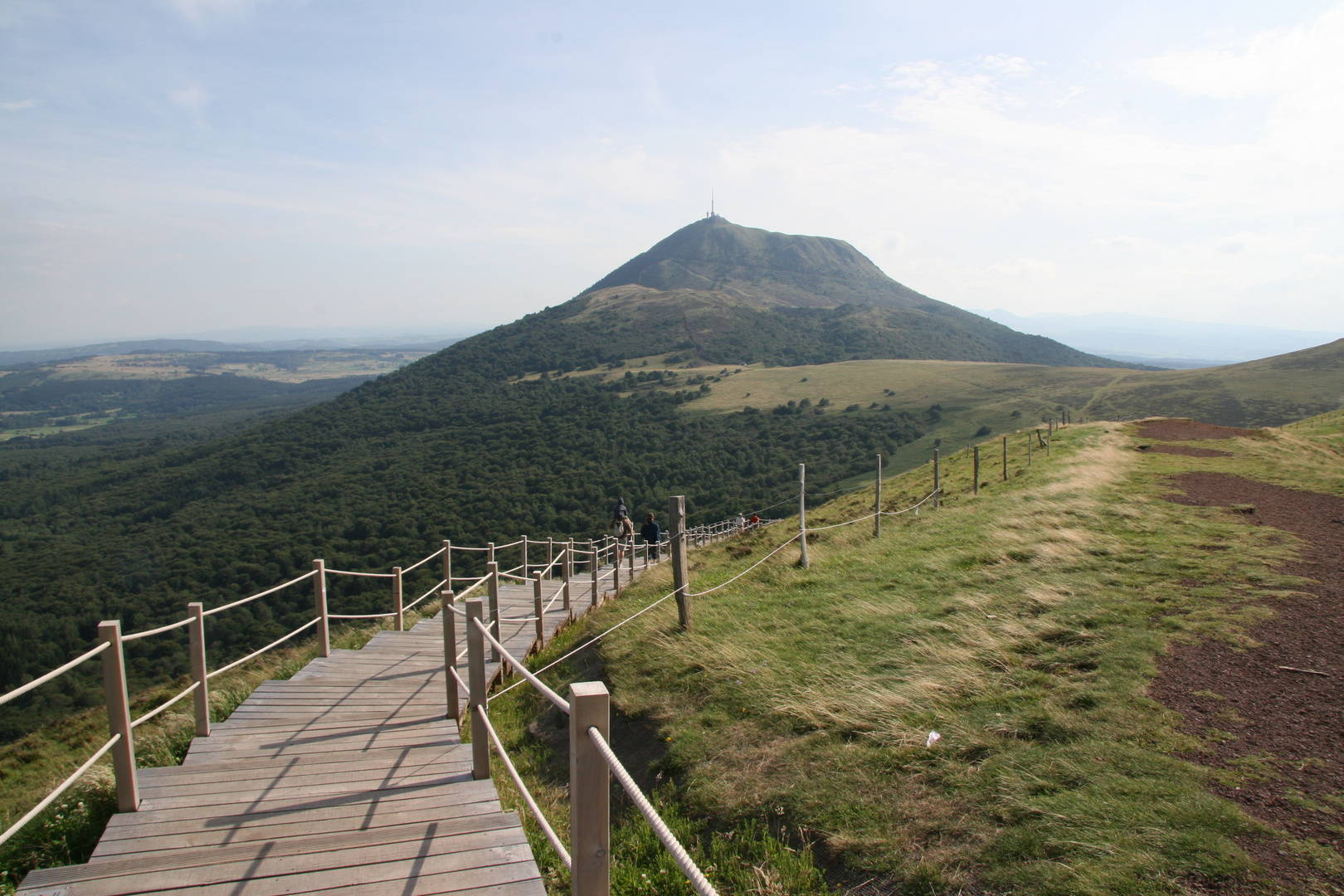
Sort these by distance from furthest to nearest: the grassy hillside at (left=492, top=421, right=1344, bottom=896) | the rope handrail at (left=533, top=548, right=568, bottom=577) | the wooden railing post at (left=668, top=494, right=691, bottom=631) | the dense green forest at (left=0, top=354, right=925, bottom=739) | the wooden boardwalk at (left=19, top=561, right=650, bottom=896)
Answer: the dense green forest at (left=0, top=354, right=925, bottom=739)
the rope handrail at (left=533, top=548, right=568, bottom=577)
the wooden railing post at (left=668, top=494, right=691, bottom=631)
the grassy hillside at (left=492, top=421, right=1344, bottom=896)
the wooden boardwalk at (left=19, top=561, right=650, bottom=896)

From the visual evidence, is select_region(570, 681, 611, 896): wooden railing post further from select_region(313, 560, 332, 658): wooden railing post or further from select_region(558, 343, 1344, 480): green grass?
select_region(558, 343, 1344, 480): green grass

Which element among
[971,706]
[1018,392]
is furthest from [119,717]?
[1018,392]

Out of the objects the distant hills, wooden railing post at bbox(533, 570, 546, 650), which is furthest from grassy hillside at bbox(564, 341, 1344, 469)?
wooden railing post at bbox(533, 570, 546, 650)

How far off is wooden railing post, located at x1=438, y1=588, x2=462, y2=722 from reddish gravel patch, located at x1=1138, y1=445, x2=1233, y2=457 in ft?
63.1

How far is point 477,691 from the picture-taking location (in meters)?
4.04

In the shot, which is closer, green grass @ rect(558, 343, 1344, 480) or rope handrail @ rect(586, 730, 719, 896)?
rope handrail @ rect(586, 730, 719, 896)

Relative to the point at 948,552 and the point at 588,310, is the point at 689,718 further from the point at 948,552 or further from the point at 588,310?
the point at 588,310

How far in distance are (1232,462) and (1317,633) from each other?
1336 cm

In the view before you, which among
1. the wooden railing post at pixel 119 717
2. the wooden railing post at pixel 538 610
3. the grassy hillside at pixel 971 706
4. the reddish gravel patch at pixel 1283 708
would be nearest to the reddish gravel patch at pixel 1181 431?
the grassy hillside at pixel 971 706

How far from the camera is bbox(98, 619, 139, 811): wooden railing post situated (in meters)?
3.75

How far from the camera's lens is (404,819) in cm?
357

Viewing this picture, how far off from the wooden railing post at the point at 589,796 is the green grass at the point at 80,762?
3092 millimetres

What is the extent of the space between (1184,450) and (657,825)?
71.2 feet

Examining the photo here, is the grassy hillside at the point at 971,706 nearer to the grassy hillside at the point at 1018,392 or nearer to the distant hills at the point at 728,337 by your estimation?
the grassy hillside at the point at 1018,392
